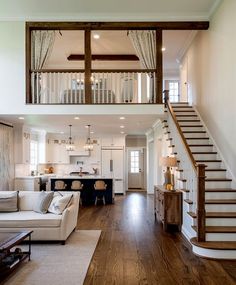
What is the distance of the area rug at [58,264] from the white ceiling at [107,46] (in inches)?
231

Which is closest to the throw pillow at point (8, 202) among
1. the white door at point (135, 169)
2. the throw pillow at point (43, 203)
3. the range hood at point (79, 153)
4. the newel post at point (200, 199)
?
the throw pillow at point (43, 203)

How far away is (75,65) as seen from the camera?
10695 mm

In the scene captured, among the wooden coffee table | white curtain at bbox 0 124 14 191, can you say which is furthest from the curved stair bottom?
white curtain at bbox 0 124 14 191

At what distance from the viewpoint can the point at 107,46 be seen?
955cm

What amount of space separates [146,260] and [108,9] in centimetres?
577

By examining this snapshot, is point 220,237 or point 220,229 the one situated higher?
point 220,229

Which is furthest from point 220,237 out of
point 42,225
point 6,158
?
point 6,158

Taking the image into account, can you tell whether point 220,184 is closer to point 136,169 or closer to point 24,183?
Result: point 24,183

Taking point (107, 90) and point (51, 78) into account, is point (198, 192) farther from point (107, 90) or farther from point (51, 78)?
point (51, 78)

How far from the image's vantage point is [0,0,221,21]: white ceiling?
21.9ft

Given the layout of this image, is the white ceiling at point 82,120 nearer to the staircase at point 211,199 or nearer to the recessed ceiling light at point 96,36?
the staircase at point 211,199

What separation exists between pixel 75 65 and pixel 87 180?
14.3ft

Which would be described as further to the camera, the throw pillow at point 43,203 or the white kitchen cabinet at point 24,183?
the white kitchen cabinet at point 24,183

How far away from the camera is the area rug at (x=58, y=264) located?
3498mm
